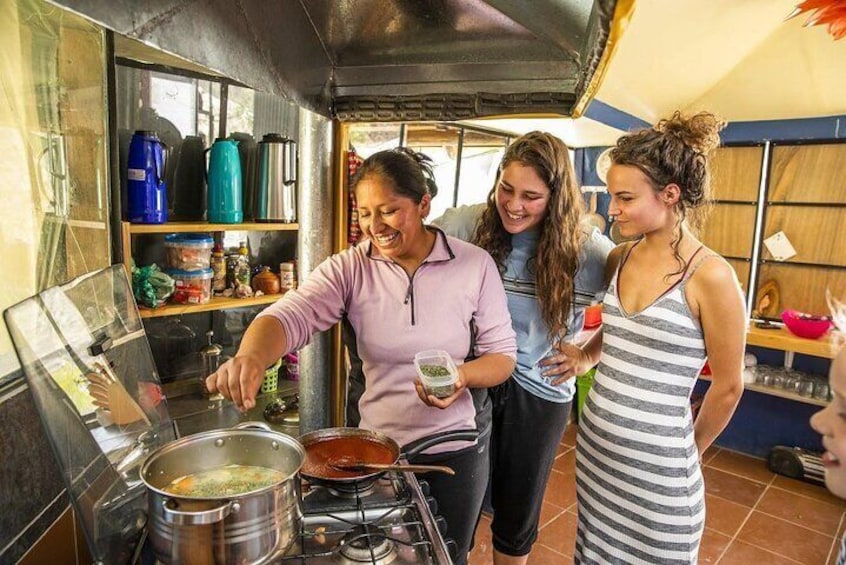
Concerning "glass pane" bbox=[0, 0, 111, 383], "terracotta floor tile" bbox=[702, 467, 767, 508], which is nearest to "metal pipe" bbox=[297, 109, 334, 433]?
"glass pane" bbox=[0, 0, 111, 383]

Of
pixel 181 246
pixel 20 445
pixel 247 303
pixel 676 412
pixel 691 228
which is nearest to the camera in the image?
pixel 20 445

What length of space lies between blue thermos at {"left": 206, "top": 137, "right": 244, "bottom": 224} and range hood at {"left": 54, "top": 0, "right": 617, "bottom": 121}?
71cm

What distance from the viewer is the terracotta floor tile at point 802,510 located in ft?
11.2

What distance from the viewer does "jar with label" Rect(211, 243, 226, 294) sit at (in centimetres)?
276

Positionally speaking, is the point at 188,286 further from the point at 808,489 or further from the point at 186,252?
the point at 808,489

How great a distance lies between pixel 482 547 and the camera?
300 centimetres

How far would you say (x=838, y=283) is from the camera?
434cm

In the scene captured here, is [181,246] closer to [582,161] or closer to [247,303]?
[247,303]

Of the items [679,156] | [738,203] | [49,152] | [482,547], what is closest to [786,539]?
[482,547]

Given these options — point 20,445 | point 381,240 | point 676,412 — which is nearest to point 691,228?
point 676,412

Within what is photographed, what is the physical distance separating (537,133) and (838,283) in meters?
3.65

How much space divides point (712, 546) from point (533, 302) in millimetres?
2106

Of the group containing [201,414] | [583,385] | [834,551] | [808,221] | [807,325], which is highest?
[808,221]

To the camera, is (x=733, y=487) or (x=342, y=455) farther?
(x=733, y=487)
